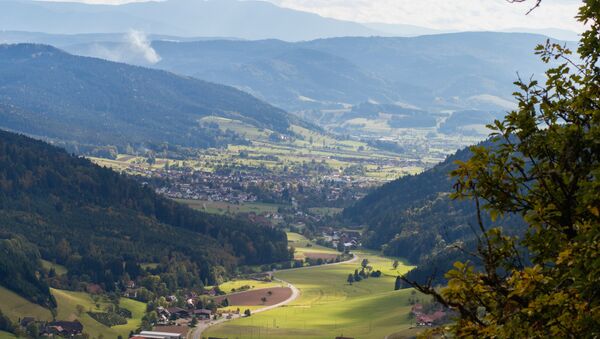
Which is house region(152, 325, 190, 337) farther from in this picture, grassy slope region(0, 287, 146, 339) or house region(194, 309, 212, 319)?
house region(194, 309, 212, 319)

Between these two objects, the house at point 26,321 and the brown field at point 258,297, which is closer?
the house at point 26,321

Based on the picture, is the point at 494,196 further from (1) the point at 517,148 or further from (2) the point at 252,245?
(2) the point at 252,245

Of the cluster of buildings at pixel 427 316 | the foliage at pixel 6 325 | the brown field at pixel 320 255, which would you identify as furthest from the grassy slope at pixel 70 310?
the brown field at pixel 320 255

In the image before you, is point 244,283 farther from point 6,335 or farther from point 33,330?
point 6,335

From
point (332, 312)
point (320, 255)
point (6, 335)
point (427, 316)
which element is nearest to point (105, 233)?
point (320, 255)

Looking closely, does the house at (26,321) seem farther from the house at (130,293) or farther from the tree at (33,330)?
the house at (130,293)

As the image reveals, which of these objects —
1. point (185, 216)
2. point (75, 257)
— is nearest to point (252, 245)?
point (185, 216)
